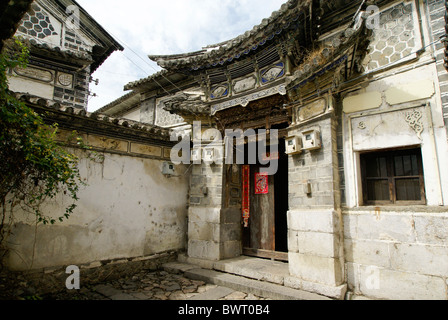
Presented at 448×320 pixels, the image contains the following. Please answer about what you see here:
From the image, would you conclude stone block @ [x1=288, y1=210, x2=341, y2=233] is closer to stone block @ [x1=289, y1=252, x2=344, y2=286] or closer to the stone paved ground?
stone block @ [x1=289, y1=252, x2=344, y2=286]

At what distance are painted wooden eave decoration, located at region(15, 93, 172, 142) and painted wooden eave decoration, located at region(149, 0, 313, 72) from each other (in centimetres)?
196

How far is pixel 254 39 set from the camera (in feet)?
20.6

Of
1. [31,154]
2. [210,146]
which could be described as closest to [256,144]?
[210,146]

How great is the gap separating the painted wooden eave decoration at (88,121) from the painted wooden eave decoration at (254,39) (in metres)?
1.96

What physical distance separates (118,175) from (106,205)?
78 centimetres

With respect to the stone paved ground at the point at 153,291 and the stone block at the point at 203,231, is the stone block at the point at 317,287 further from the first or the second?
Answer: the stone block at the point at 203,231

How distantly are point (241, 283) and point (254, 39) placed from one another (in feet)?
17.9

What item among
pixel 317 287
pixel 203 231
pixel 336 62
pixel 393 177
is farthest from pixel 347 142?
pixel 203 231

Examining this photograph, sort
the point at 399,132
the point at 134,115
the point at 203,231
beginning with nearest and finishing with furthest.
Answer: the point at 399,132, the point at 203,231, the point at 134,115

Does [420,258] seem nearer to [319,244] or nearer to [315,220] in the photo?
[319,244]

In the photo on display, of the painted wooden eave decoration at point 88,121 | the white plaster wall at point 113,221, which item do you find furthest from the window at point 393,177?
the painted wooden eave decoration at point 88,121

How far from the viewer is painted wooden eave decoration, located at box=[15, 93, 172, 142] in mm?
5254

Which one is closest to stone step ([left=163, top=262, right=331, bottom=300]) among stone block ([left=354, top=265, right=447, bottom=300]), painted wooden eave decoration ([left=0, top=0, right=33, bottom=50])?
stone block ([left=354, top=265, right=447, bottom=300])
